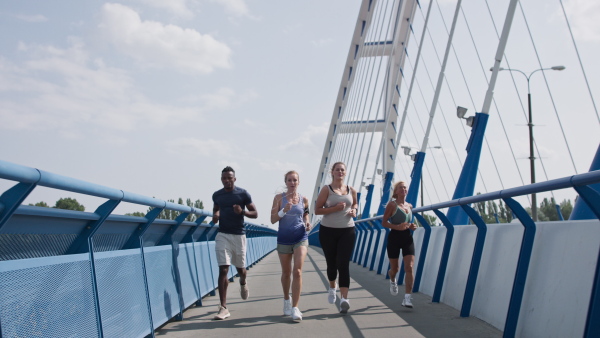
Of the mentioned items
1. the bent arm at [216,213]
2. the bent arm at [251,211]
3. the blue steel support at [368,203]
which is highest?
the blue steel support at [368,203]

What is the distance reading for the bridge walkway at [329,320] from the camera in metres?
6.68

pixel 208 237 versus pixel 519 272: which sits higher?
pixel 519 272

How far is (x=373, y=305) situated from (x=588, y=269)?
4260 millimetres

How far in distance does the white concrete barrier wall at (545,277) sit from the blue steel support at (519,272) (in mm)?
40

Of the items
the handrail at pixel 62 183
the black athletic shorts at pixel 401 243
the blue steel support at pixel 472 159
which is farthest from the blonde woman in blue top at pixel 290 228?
the blue steel support at pixel 472 159

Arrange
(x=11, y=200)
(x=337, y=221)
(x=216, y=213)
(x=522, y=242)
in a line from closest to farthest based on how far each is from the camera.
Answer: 1. (x=11, y=200)
2. (x=522, y=242)
3. (x=337, y=221)
4. (x=216, y=213)

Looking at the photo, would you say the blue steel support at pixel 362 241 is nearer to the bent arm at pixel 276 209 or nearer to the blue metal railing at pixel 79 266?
the bent arm at pixel 276 209

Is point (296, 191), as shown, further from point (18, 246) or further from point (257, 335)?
point (18, 246)

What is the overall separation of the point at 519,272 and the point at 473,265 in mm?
1640

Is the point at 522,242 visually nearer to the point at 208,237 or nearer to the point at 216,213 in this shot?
the point at 216,213

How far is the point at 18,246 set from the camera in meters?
3.85

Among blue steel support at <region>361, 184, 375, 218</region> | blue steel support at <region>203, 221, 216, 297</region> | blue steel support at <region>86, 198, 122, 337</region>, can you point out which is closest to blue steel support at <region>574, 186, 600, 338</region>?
blue steel support at <region>86, 198, 122, 337</region>

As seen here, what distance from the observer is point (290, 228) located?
807cm

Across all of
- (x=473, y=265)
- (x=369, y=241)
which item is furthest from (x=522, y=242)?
(x=369, y=241)
